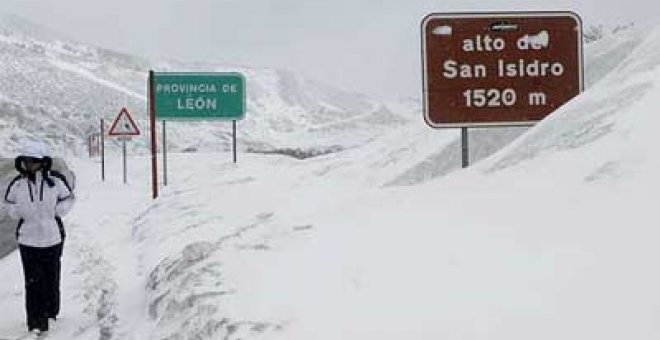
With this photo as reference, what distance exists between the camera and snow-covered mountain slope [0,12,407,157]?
99875 millimetres

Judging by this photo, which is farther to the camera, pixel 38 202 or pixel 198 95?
pixel 198 95

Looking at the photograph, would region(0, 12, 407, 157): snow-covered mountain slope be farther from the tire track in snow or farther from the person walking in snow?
the person walking in snow

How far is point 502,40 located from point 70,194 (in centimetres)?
355

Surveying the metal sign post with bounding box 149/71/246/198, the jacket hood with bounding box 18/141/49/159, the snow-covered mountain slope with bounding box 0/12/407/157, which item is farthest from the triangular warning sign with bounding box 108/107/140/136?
the snow-covered mountain slope with bounding box 0/12/407/157

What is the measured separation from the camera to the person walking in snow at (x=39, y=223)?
26.4 ft

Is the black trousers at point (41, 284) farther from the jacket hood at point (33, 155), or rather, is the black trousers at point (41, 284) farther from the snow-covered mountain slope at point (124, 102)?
the snow-covered mountain slope at point (124, 102)

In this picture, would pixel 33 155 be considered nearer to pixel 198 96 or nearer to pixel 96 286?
pixel 96 286

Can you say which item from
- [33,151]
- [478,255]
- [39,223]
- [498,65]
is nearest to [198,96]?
[39,223]

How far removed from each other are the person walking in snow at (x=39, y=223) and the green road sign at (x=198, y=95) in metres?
9.79

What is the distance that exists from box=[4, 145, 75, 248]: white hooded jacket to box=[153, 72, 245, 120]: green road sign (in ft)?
32.1

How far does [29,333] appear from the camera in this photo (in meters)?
8.02

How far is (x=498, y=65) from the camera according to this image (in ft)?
26.3

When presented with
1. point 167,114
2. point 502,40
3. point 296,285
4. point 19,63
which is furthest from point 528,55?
point 19,63

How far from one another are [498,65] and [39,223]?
3.73 meters
